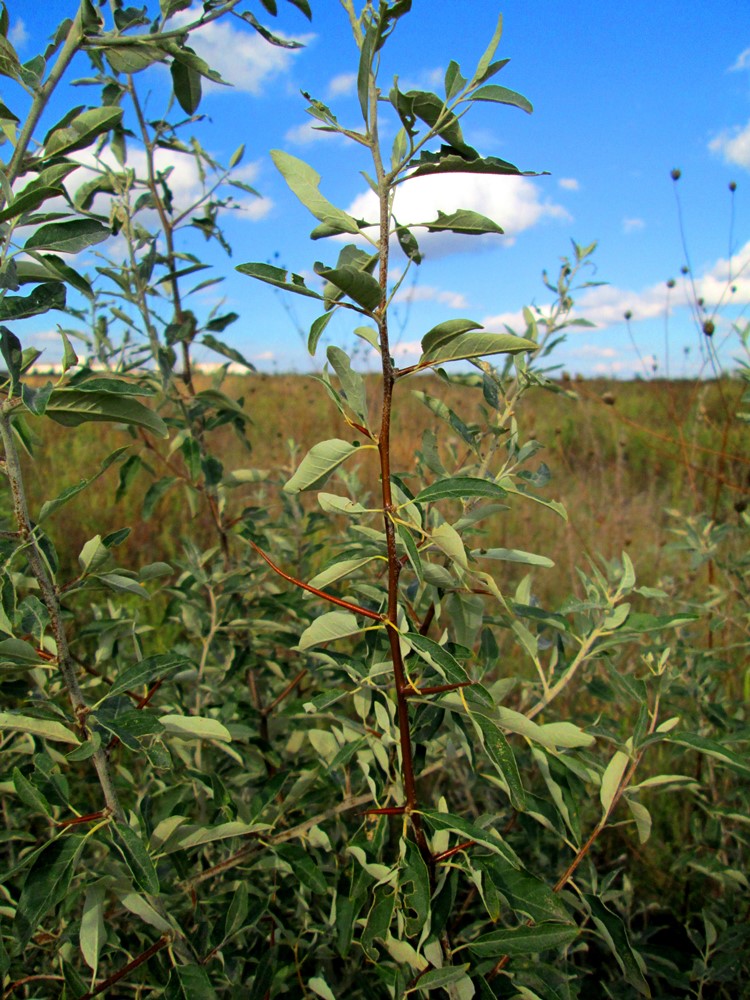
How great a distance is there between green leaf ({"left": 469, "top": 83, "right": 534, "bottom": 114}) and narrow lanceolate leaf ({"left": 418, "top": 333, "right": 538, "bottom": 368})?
23 centimetres

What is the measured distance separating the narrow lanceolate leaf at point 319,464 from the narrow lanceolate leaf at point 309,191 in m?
0.21

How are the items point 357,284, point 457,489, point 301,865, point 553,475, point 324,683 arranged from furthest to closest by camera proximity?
point 553,475
point 324,683
point 301,865
point 457,489
point 357,284

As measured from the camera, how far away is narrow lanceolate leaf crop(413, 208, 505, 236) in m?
0.71

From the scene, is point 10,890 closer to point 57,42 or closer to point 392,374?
point 392,374

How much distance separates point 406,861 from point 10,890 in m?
0.91

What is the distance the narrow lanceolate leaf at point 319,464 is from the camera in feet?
2.35

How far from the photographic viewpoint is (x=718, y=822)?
146 cm

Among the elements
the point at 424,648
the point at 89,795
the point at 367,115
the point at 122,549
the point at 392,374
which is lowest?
the point at 89,795

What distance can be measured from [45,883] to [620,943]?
2.24ft

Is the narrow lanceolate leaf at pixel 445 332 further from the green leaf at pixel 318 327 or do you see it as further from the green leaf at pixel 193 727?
the green leaf at pixel 193 727

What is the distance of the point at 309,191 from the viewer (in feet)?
2.35

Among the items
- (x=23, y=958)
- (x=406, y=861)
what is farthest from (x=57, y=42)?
(x=23, y=958)

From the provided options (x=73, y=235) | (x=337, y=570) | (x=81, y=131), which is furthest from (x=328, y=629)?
(x=81, y=131)

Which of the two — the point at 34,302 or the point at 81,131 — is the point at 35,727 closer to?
the point at 34,302
